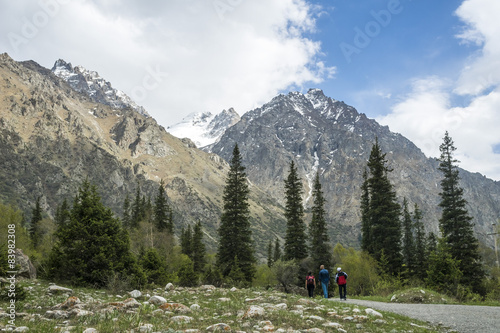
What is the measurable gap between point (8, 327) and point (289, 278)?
1196 inches

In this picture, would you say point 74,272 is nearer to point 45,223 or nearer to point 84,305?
point 84,305

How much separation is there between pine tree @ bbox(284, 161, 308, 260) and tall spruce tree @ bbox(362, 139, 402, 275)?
9386 mm

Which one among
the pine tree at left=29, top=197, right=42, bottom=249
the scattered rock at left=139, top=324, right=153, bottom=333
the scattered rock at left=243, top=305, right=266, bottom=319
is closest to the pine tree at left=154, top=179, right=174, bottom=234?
the pine tree at left=29, top=197, right=42, bottom=249

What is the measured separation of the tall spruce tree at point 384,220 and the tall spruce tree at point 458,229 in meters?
5.28

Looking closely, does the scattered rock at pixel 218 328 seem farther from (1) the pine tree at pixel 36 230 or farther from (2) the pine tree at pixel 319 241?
(1) the pine tree at pixel 36 230

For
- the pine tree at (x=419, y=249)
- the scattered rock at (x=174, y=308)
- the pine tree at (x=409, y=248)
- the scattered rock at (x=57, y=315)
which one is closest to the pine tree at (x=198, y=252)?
the pine tree at (x=409, y=248)

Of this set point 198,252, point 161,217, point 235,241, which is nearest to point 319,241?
point 235,241

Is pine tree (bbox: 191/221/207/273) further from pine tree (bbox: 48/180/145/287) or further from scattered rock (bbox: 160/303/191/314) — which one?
scattered rock (bbox: 160/303/191/314)

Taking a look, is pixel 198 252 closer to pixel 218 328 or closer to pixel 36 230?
pixel 36 230

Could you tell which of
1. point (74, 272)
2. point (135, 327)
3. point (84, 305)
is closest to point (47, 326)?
point (135, 327)

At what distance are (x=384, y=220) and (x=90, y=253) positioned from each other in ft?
111

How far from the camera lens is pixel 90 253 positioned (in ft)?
65.2

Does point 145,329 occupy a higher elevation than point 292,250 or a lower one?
higher

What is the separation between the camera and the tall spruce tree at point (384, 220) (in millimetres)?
38531
